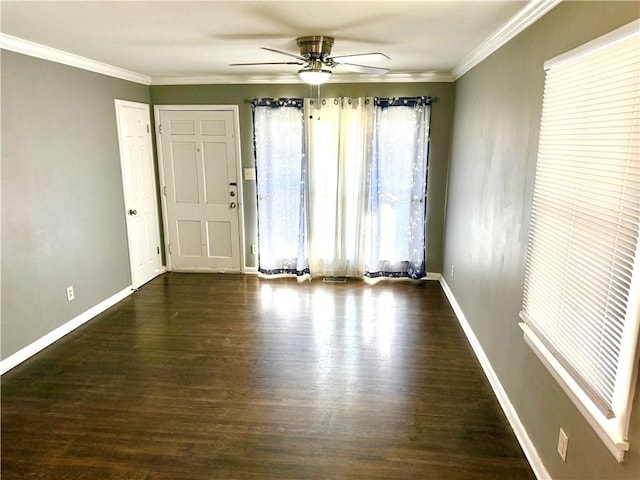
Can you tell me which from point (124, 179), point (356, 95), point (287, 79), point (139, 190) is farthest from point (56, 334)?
point (356, 95)

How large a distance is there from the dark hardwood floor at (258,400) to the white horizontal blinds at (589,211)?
0.92 meters

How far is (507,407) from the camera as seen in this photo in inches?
104

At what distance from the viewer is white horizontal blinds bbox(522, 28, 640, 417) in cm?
147

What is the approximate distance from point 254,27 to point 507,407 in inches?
116

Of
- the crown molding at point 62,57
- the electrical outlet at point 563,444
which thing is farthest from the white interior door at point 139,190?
the electrical outlet at point 563,444

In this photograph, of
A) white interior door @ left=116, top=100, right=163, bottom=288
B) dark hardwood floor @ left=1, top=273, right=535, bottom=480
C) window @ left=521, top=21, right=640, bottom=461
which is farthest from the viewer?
white interior door @ left=116, top=100, right=163, bottom=288

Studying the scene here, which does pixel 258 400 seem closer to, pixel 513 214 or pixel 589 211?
pixel 513 214

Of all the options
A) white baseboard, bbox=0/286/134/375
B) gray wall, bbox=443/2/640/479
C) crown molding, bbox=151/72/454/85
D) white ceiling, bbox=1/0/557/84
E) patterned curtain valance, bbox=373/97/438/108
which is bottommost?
white baseboard, bbox=0/286/134/375

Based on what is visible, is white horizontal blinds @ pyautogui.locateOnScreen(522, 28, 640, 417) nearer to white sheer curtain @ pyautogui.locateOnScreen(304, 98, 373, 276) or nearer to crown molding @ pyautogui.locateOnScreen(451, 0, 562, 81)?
crown molding @ pyautogui.locateOnScreen(451, 0, 562, 81)

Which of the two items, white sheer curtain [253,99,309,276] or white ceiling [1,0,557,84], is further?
white sheer curtain [253,99,309,276]

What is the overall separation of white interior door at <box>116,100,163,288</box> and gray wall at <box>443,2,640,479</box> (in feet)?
11.9

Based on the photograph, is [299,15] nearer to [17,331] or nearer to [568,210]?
[568,210]

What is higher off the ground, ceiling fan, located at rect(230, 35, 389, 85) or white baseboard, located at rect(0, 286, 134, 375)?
ceiling fan, located at rect(230, 35, 389, 85)

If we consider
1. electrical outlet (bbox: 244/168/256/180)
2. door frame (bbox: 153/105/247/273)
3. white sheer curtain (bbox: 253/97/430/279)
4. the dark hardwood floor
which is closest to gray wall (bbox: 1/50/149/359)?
the dark hardwood floor
